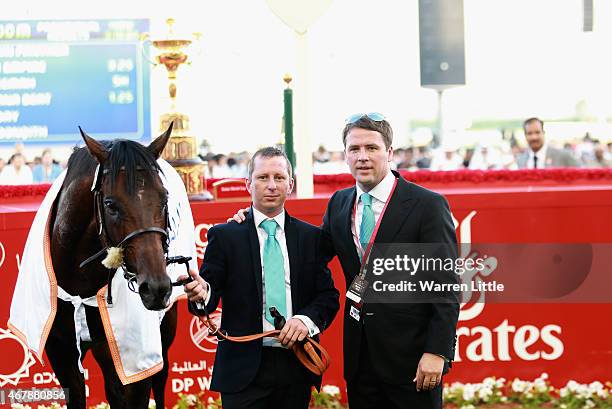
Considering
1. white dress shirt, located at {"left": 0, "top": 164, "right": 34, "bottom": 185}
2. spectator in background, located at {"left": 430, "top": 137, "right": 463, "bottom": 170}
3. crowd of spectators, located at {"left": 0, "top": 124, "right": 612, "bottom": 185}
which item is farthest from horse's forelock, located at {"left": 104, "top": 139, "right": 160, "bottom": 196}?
spectator in background, located at {"left": 430, "top": 137, "right": 463, "bottom": 170}

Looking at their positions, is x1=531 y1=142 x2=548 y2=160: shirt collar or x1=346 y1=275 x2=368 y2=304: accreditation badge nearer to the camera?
x1=346 y1=275 x2=368 y2=304: accreditation badge

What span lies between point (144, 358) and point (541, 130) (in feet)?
17.1

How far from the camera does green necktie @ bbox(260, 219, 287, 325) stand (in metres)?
3.65

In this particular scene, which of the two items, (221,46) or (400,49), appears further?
(400,49)

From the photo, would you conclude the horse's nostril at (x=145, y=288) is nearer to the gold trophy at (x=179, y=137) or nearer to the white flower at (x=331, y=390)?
the white flower at (x=331, y=390)

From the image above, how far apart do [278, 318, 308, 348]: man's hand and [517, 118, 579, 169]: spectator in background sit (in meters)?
4.96

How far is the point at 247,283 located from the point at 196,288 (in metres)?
0.32

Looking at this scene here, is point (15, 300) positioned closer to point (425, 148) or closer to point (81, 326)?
point (81, 326)

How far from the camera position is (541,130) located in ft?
27.7

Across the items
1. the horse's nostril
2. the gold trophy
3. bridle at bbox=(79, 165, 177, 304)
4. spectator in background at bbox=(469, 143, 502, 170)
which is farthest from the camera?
spectator in background at bbox=(469, 143, 502, 170)

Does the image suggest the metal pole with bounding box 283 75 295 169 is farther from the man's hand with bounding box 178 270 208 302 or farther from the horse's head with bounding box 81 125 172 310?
the man's hand with bounding box 178 270 208 302

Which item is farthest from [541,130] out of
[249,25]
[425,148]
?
[425,148]

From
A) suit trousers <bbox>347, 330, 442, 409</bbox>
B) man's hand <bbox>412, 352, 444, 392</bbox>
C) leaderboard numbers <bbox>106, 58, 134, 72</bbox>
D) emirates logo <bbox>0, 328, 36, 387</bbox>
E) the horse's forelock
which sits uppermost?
leaderboard numbers <bbox>106, 58, 134, 72</bbox>

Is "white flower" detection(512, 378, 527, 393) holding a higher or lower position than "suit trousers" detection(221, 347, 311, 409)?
lower
